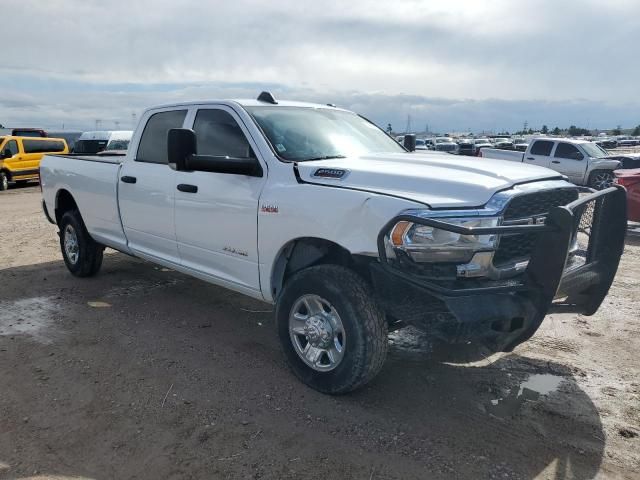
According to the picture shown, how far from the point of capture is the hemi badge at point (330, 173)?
145 inches

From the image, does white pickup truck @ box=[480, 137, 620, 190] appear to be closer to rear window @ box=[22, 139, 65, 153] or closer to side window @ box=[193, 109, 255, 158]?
side window @ box=[193, 109, 255, 158]

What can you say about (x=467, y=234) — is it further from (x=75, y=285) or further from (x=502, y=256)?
(x=75, y=285)

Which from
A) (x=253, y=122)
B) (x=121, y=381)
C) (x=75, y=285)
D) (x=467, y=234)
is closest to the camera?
(x=467, y=234)

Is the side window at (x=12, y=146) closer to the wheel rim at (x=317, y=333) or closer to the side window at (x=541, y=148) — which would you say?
the side window at (x=541, y=148)

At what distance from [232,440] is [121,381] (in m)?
1.20

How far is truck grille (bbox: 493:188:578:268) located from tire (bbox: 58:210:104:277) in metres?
5.00

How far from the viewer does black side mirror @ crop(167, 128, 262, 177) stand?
400 centimetres

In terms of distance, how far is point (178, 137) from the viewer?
4012 mm

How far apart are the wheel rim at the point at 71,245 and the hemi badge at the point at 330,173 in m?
4.09

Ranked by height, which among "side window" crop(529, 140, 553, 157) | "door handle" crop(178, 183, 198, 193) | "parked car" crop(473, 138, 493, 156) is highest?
"door handle" crop(178, 183, 198, 193)

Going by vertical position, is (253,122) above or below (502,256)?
above

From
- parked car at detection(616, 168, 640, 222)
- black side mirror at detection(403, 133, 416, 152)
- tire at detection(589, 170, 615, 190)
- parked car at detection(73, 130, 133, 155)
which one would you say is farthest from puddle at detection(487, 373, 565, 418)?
parked car at detection(73, 130, 133, 155)

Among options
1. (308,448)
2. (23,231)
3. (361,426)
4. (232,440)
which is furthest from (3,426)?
(23,231)

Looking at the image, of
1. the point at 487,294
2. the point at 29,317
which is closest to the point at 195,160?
the point at 487,294
